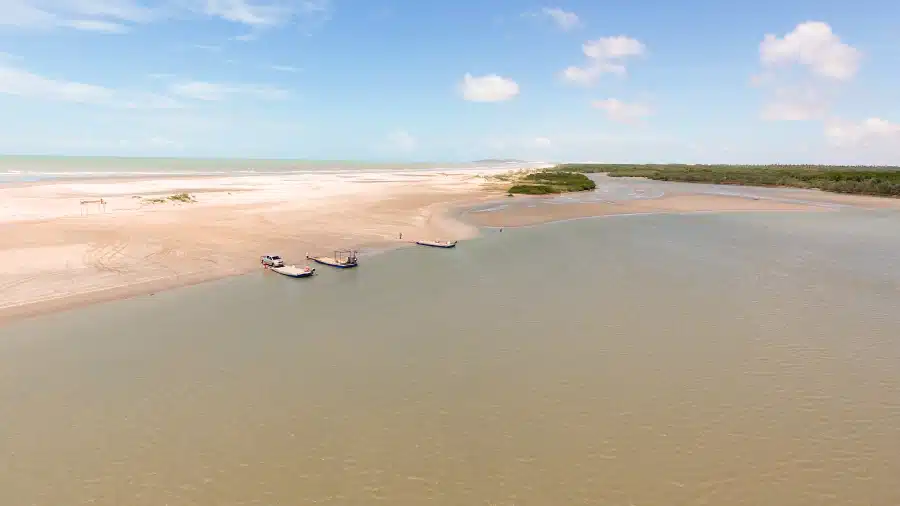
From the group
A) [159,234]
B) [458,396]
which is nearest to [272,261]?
[159,234]

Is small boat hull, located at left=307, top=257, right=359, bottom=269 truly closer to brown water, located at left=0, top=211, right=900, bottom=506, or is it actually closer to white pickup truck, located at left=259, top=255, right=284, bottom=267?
white pickup truck, located at left=259, top=255, right=284, bottom=267

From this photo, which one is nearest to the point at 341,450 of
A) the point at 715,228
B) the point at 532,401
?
the point at 532,401

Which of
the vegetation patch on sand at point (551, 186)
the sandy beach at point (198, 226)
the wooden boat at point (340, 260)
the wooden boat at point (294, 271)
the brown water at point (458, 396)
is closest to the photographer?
the brown water at point (458, 396)

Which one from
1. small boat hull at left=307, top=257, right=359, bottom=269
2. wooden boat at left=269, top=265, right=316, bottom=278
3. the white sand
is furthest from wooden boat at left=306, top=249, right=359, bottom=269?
wooden boat at left=269, top=265, right=316, bottom=278

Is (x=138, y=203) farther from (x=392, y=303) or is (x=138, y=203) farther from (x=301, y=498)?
(x=301, y=498)

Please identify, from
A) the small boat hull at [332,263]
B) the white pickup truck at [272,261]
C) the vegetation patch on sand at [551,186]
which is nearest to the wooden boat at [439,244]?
the small boat hull at [332,263]

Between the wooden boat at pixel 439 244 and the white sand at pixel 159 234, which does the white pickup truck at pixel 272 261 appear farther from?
the wooden boat at pixel 439 244

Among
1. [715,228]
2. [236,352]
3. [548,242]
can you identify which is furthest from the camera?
[715,228]
